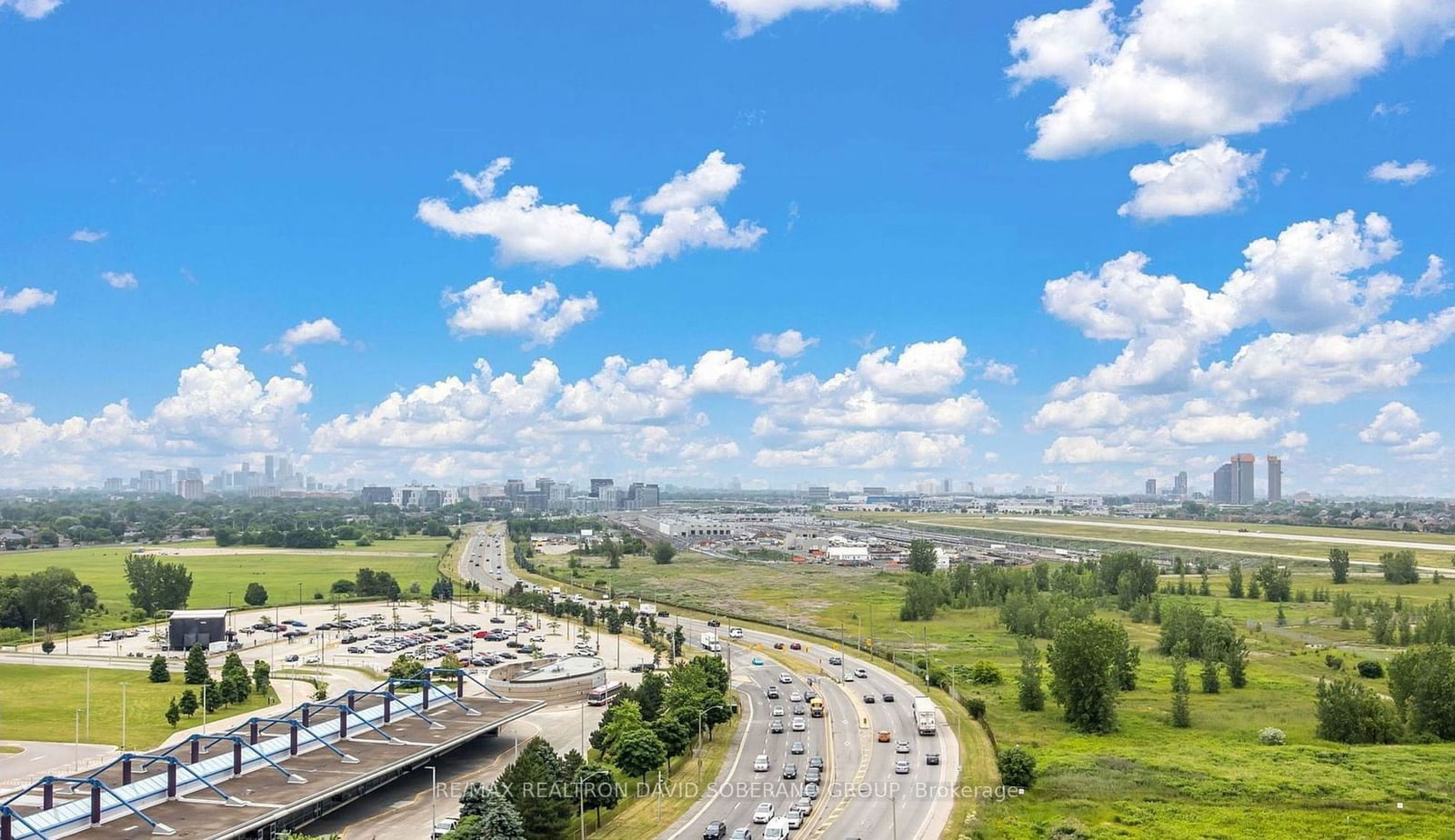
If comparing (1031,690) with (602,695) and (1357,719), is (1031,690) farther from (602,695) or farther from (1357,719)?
(602,695)

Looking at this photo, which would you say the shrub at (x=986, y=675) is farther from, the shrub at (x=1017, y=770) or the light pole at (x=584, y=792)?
the light pole at (x=584, y=792)

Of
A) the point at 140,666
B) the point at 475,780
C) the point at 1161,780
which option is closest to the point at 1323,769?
the point at 1161,780

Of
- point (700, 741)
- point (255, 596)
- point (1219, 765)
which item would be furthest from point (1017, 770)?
point (255, 596)

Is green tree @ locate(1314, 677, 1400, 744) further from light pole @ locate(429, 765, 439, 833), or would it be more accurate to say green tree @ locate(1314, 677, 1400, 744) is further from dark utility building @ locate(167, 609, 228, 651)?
dark utility building @ locate(167, 609, 228, 651)

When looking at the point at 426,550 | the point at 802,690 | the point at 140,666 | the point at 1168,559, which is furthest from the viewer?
the point at 426,550

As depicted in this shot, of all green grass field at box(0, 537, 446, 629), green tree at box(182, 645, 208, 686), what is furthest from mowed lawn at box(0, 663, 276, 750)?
green grass field at box(0, 537, 446, 629)

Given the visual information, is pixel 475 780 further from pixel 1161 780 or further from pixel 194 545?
pixel 194 545
